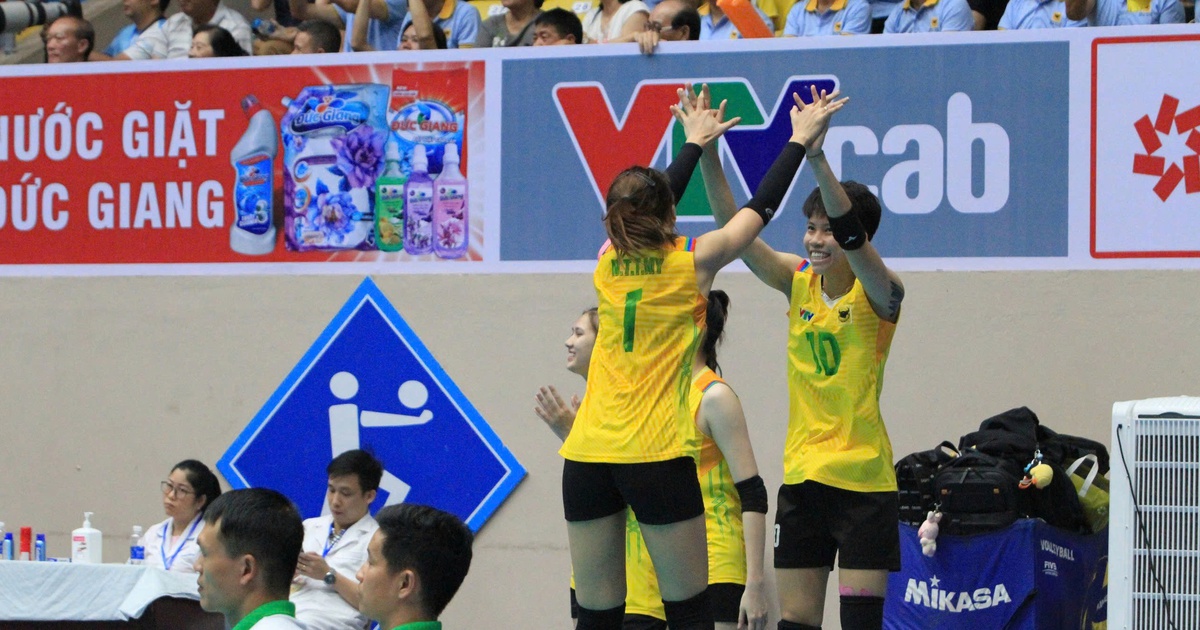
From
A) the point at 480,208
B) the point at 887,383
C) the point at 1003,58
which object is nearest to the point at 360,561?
the point at 480,208

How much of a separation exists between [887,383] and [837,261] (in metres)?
2.01

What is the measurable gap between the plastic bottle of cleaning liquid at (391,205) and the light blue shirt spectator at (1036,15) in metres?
3.00

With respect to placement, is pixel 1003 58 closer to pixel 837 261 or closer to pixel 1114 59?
pixel 1114 59

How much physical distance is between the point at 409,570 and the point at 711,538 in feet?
6.10

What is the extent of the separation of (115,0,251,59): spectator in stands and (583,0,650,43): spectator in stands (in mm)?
2047

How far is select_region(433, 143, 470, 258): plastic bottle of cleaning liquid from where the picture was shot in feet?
23.7

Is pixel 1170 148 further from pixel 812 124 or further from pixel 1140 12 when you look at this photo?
pixel 812 124

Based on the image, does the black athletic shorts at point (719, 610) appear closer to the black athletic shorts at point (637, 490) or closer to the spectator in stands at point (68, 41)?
the black athletic shorts at point (637, 490)

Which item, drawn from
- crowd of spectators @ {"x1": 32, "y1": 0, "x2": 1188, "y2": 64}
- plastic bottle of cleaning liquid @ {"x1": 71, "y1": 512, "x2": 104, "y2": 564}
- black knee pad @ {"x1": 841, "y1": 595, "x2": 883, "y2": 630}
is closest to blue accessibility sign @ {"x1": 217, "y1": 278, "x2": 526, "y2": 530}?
plastic bottle of cleaning liquid @ {"x1": 71, "y1": 512, "x2": 104, "y2": 564}

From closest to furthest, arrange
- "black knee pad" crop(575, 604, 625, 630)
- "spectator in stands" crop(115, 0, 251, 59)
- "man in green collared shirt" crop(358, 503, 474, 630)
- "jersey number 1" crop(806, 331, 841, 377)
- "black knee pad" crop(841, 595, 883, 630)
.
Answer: "man in green collared shirt" crop(358, 503, 474, 630), "black knee pad" crop(575, 604, 625, 630), "black knee pad" crop(841, 595, 883, 630), "jersey number 1" crop(806, 331, 841, 377), "spectator in stands" crop(115, 0, 251, 59)

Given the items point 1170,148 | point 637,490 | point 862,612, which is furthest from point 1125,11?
point 637,490

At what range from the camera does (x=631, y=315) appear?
13.8ft

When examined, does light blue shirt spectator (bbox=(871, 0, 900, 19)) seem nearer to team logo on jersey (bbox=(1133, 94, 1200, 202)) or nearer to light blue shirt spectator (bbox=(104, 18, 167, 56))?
team logo on jersey (bbox=(1133, 94, 1200, 202))

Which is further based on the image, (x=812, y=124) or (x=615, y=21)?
(x=615, y=21)
